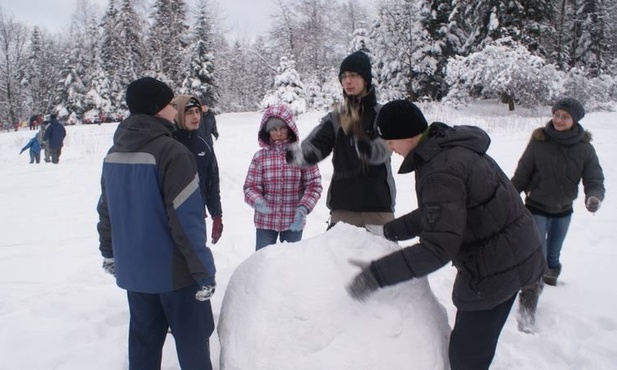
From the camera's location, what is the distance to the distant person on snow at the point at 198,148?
143 inches

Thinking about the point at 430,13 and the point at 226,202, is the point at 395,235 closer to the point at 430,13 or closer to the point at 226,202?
the point at 226,202

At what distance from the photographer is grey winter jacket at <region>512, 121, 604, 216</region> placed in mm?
3766

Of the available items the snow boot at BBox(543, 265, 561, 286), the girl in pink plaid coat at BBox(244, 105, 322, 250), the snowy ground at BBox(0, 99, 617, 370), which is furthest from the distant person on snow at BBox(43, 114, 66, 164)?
the snow boot at BBox(543, 265, 561, 286)

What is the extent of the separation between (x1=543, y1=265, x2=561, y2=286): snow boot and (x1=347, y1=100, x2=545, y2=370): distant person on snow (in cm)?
230

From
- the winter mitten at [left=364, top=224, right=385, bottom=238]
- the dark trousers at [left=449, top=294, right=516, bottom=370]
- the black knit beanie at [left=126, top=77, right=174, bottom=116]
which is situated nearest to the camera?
the dark trousers at [left=449, top=294, right=516, bottom=370]

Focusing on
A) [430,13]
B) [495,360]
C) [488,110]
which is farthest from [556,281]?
[430,13]

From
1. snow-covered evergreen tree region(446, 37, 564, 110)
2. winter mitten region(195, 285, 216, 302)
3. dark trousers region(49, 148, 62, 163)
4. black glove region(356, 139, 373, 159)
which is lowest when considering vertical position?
dark trousers region(49, 148, 62, 163)

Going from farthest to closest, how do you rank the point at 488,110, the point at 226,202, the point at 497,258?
the point at 488,110 < the point at 226,202 < the point at 497,258

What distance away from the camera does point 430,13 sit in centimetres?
2430

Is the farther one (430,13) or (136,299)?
(430,13)

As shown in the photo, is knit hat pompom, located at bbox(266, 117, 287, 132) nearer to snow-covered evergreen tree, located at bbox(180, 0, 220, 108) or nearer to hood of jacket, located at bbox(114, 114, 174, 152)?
hood of jacket, located at bbox(114, 114, 174, 152)

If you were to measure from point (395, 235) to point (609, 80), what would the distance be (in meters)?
22.8

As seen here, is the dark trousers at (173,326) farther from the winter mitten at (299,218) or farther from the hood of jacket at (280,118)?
the hood of jacket at (280,118)

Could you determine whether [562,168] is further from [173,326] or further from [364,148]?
[173,326]
